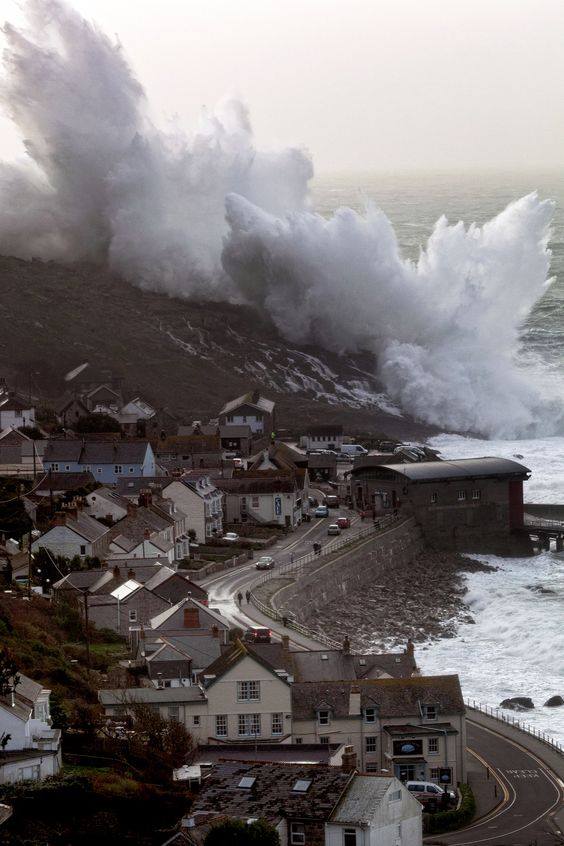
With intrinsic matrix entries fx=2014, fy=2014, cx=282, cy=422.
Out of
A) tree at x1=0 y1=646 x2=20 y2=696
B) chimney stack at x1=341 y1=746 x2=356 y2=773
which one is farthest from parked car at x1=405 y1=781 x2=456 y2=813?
tree at x1=0 y1=646 x2=20 y2=696

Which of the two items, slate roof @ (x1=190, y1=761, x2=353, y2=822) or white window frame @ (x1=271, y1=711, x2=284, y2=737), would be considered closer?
slate roof @ (x1=190, y1=761, x2=353, y2=822)

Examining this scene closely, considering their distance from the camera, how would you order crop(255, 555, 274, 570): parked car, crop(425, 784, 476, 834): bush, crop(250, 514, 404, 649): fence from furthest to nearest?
crop(255, 555, 274, 570): parked car, crop(250, 514, 404, 649): fence, crop(425, 784, 476, 834): bush

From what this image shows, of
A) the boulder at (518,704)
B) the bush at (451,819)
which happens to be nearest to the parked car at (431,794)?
the bush at (451,819)

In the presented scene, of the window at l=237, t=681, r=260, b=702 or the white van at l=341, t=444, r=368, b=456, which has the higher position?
the white van at l=341, t=444, r=368, b=456

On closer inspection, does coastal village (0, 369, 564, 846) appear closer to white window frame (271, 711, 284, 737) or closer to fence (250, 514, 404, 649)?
white window frame (271, 711, 284, 737)

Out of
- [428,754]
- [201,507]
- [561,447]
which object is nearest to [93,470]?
[201,507]

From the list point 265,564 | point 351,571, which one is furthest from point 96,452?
point 265,564
